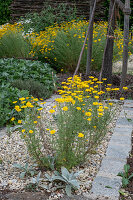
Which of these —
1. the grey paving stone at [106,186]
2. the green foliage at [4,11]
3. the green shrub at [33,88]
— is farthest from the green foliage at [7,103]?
the green foliage at [4,11]

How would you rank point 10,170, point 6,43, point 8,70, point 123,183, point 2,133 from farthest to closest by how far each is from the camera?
point 6,43 < point 8,70 < point 2,133 < point 10,170 < point 123,183

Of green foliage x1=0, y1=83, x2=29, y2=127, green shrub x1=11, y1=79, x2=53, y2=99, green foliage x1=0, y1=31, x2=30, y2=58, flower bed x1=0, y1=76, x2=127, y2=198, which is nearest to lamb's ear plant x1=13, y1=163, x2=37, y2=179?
flower bed x1=0, y1=76, x2=127, y2=198

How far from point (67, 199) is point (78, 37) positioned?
5.03 m

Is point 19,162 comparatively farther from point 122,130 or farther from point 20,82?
point 20,82

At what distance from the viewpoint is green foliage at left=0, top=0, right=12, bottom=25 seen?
12703 mm

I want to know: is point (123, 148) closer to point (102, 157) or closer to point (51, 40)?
point (102, 157)

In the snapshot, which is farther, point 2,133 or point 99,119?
point 2,133

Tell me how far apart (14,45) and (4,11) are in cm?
547

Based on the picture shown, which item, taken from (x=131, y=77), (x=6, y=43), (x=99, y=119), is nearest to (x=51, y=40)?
(x=6, y=43)

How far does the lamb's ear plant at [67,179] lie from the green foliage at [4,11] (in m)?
11.7

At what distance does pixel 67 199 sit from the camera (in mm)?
2047

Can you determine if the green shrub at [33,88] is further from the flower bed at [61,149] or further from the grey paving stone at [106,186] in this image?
the grey paving stone at [106,186]

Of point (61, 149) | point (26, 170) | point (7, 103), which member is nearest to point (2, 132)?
point (7, 103)

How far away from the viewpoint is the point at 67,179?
84.2 inches
